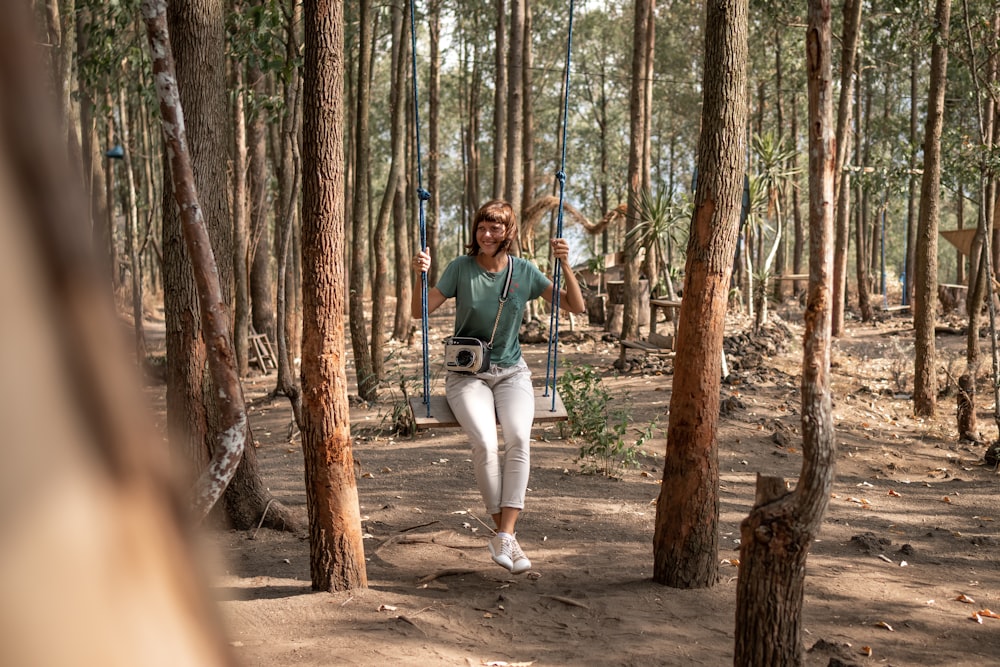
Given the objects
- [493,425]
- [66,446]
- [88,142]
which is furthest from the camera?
[88,142]

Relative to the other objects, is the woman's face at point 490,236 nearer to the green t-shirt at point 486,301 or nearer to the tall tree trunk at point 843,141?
the green t-shirt at point 486,301

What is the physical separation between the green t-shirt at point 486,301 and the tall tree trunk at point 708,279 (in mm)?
896

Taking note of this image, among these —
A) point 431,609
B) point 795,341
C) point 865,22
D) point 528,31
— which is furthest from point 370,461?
point 865,22

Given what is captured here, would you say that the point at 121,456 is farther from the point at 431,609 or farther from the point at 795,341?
the point at 795,341

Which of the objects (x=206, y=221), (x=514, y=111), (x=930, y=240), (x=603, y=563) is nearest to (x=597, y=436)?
(x=603, y=563)

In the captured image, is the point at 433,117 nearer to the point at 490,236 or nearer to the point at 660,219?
the point at 660,219

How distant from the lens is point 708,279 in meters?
4.59

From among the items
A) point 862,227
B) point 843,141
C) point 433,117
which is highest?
point 433,117

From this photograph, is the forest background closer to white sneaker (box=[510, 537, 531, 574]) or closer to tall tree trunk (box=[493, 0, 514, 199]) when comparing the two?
tall tree trunk (box=[493, 0, 514, 199])

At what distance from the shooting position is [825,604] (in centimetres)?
477

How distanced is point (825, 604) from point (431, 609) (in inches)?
78.0

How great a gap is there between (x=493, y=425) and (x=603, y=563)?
1151 millimetres

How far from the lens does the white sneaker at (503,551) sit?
468cm

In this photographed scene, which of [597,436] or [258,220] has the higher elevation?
[258,220]
